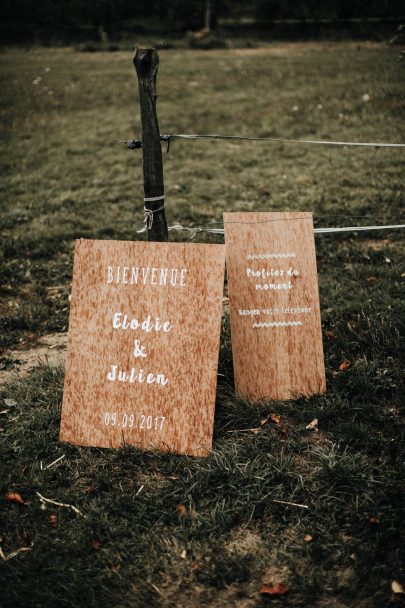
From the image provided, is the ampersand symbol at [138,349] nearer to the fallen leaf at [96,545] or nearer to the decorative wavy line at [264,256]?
the decorative wavy line at [264,256]

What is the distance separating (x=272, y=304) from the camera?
268 cm

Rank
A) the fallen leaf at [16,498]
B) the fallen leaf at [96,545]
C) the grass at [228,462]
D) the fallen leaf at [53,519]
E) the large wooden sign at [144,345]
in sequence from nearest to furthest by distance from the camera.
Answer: the grass at [228,462] < the fallen leaf at [96,545] < the fallen leaf at [53,519] < the fallen leaf at [16,498] < the large wooden sign at [144,345]

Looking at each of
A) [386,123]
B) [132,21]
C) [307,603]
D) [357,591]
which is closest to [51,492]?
[307,603]

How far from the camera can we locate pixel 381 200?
5637 millimetres

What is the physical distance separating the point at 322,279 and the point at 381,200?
204cm

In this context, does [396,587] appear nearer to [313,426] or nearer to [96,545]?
[313,426]

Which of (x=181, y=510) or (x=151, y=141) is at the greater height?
(x=151, y=141)

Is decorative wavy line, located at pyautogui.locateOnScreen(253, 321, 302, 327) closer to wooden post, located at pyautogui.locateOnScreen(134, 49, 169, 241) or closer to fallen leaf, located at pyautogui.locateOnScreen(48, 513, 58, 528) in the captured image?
wooden post, located at pyautogui.locateOnScreen(134, 49, 169, 241)

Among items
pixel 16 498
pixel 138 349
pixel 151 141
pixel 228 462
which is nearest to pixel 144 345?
pixel 138 349

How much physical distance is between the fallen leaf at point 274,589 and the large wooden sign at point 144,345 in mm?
701

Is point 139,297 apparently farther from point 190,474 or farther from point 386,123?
point 386,123

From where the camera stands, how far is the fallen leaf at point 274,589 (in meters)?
1.81

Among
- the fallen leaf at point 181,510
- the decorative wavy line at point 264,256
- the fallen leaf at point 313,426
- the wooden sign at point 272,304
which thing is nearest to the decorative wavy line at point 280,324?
the wooden sign at point 272,304

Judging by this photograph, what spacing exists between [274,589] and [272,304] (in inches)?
53.2
